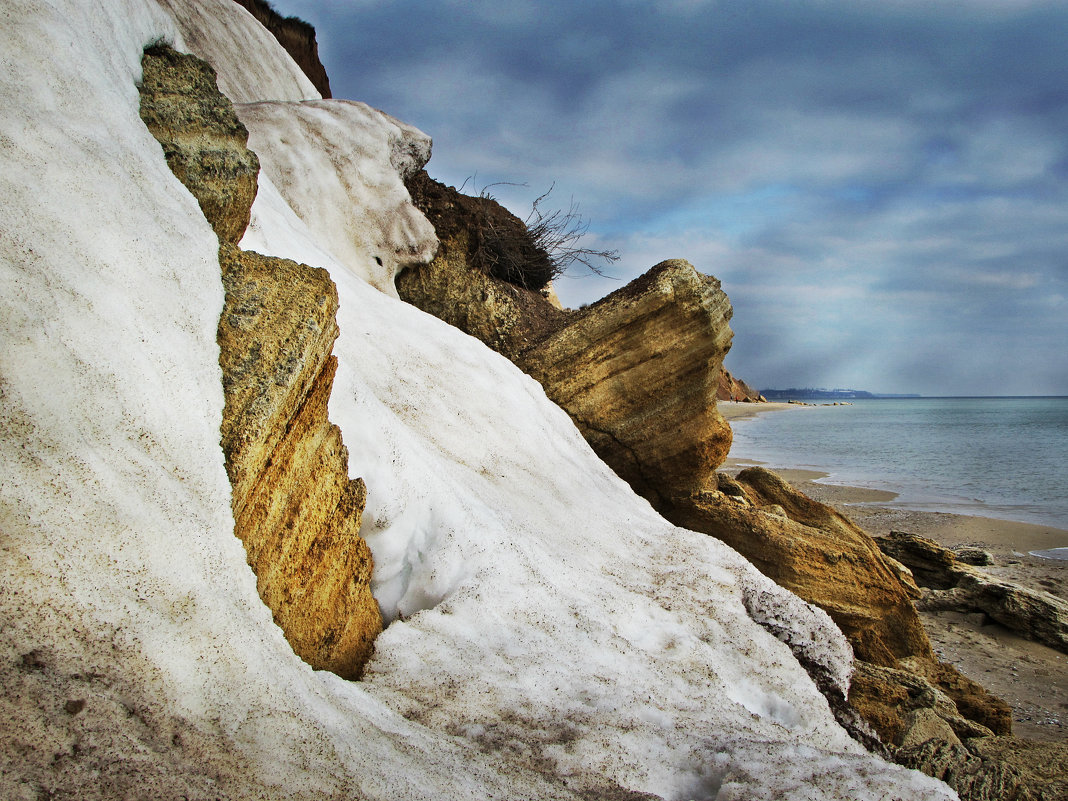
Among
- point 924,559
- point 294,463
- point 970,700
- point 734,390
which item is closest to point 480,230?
point 294,463

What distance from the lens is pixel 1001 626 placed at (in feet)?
25.4

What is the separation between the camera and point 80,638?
150 cm

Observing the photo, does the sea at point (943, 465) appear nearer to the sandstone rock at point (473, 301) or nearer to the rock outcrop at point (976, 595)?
the rock outcrop at point (976, 595)

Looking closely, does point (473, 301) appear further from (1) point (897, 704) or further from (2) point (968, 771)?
(2) point (968, 771)

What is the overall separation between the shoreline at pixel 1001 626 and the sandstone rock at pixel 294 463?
5639 millimetres

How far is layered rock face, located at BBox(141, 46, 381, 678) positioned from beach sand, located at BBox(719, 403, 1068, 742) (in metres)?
5.65

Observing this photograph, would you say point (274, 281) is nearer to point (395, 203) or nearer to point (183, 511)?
point (183, 511)

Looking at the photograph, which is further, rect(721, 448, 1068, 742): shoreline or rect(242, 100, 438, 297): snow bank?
rect(242, 100, 438, 297): snow bank

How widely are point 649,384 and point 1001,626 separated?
508cm

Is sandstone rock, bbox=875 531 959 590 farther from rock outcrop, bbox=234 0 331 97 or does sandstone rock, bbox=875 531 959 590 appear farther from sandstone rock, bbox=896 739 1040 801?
rock outcrop, bbox=234 0 331 97

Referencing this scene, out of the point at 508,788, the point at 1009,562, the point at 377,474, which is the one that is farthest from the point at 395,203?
the point at 1009,562

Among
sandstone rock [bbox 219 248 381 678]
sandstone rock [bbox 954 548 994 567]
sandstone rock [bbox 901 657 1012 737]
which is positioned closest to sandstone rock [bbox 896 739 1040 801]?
sandstone rock [bbox 901 657 1012 737]

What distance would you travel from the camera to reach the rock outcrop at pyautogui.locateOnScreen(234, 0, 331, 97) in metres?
15.6

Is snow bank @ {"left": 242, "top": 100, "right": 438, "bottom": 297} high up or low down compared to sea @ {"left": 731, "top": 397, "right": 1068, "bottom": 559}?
down
